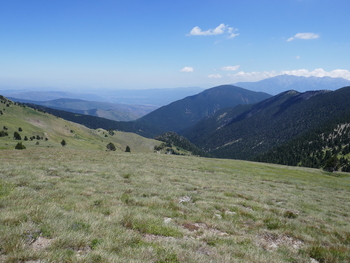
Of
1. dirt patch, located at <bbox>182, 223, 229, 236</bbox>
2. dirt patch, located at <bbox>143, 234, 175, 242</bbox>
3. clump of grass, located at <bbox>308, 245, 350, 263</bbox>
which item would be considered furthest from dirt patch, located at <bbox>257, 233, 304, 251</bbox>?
dirt patch, located at <bbox>143, 234, 175, 242</bbox>

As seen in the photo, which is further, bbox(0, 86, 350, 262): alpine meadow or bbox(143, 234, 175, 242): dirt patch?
bbox(143, 234, 175, 242): dirt patch

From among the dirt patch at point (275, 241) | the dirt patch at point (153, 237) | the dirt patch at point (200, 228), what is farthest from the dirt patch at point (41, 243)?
the dirt patch at point (275, 241)

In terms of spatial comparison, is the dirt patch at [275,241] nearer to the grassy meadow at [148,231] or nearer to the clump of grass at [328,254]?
the grassy meadow at [148,231]

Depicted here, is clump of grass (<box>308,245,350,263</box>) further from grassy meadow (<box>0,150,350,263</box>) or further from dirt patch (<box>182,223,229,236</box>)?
dirt patch (<box>182,223,229,236</box>)

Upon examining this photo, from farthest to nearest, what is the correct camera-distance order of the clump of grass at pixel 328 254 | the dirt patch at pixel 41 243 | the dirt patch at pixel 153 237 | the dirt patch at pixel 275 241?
1. the dirt patch at pixel 275 241
2. the clump of grass at pixel 328 254
3. the dirt patch at pixel 153 237
4. the dirt patch at pixel 41 243

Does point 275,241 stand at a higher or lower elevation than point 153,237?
lower

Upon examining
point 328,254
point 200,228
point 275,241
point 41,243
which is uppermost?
point 41,243

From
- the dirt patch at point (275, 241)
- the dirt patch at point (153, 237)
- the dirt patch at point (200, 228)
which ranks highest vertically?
the dirt patch at point (153, 237)

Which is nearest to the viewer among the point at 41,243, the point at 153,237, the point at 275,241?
the point at 41,243

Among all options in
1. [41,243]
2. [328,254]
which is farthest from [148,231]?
[328,254]

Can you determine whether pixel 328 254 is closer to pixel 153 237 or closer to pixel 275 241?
pixel 275 241

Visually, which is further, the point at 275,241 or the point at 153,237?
the point at 275,241

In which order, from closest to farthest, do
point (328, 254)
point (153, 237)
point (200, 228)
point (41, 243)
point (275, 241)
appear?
point (41, 243), point (153, 237), point (328, 254), point (200, 228), point (275, 241)

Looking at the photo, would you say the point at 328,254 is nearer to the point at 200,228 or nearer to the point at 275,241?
the point at 275,241
